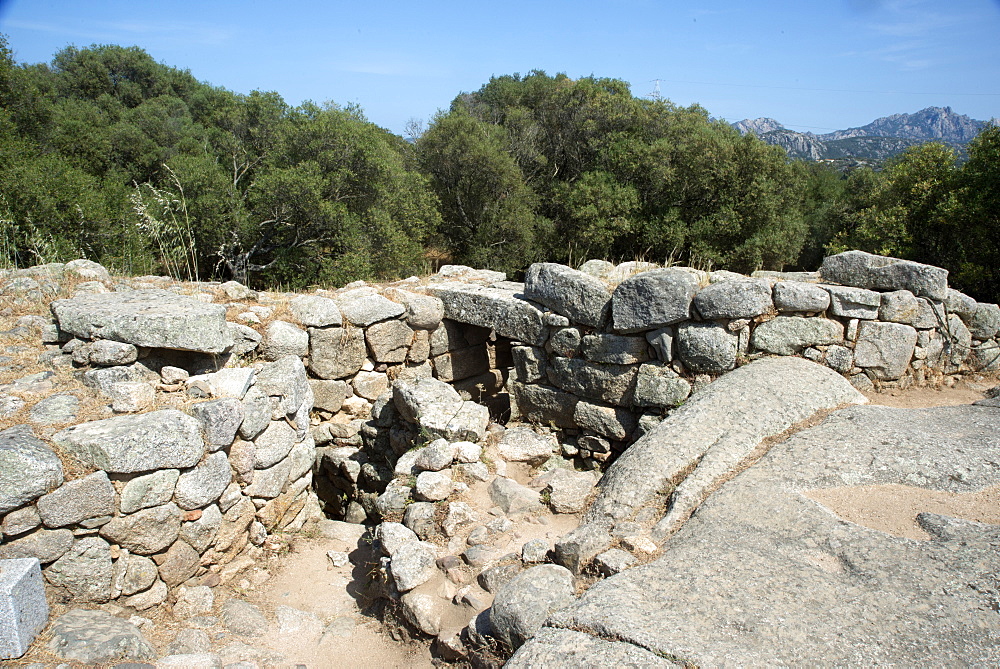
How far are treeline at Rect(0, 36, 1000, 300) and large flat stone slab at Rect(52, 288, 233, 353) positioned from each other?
69.8 inches

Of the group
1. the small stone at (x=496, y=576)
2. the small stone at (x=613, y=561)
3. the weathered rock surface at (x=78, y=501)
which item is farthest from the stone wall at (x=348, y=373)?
the small stone at (x=613, y=561)

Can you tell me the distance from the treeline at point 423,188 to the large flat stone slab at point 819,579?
6399mm

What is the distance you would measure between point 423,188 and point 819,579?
15267 millimetres

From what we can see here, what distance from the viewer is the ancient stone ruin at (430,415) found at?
4098 millimetres

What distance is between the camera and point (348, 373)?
7258 millimetres

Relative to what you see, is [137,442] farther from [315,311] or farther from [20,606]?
[315,311]

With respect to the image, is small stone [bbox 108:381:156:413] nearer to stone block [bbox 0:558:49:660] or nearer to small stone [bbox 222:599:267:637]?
stone block [bbox 0:558:49:660]

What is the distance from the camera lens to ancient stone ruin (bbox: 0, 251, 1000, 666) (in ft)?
13.4

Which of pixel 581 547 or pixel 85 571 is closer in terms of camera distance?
pixel 581 547

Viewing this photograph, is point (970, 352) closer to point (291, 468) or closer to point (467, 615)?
point (467, 615)

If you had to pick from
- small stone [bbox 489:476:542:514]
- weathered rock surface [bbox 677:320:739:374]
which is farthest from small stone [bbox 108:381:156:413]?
weathered rock surface [bbox 677:320:739:374]

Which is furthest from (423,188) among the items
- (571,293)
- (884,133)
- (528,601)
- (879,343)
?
(884,133)

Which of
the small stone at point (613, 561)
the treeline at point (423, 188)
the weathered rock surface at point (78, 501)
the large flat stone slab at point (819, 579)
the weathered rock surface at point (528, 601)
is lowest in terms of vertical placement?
the weathered rock surface at point (528, 601)

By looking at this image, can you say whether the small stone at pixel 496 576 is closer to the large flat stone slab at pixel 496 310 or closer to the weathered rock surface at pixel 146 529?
the weathered rock surface at pixel 146 529
